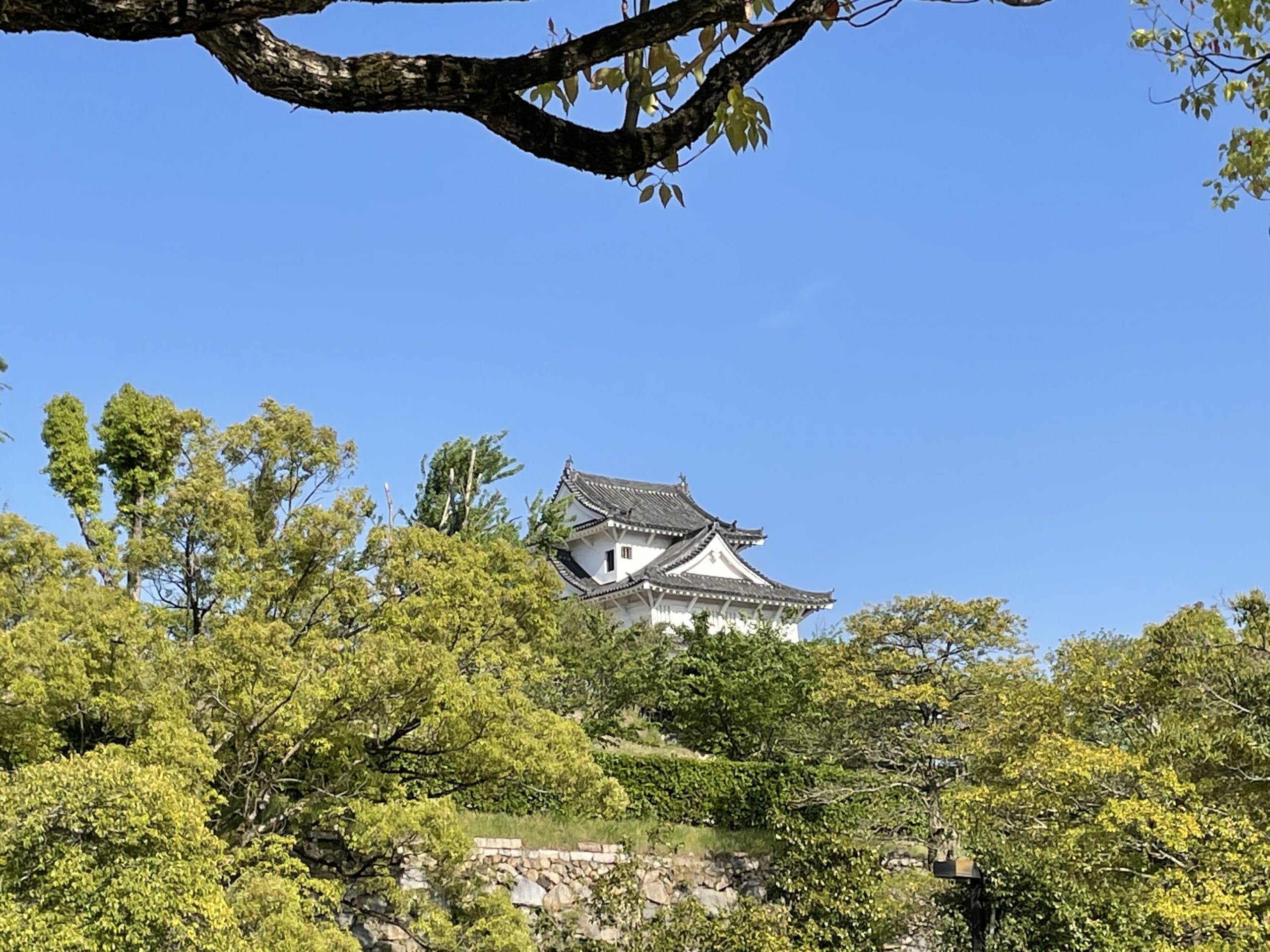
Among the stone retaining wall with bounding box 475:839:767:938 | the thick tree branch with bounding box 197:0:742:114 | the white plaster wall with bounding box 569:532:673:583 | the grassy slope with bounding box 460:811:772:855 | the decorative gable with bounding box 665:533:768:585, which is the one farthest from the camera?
the white plaster wall with bounding box 569:532:673:583

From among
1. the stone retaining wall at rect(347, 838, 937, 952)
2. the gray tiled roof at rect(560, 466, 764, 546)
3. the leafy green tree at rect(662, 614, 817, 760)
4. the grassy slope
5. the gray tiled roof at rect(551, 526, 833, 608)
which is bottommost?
the stone retaining wall at rect(347, 838, 937, 952)

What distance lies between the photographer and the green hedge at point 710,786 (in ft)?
41.7

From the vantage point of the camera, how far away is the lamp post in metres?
9.51

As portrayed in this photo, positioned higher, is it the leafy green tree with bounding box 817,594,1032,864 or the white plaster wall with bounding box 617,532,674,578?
the white plaster wall with bounding box 617,532,674,578

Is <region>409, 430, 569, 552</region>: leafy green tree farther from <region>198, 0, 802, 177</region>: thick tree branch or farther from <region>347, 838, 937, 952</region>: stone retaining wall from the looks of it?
<region>198, 0, 802, 177</region>: thick tree branch

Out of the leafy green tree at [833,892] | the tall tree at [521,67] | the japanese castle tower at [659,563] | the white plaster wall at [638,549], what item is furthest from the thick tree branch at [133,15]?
the white plaster wall at [638,549]

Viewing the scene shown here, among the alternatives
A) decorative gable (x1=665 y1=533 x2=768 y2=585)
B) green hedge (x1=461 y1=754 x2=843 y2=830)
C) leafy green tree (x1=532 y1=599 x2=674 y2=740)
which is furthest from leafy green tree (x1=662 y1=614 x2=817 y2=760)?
decorative gable (x1=665 y1=533 x2=768 y2=585)

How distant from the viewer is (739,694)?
16.1 meters

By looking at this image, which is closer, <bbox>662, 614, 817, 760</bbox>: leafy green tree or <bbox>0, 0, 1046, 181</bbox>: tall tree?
<bbox>0, 0, 1046, 181</bbox>: tall tree

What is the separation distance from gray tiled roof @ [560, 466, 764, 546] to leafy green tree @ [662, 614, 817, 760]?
319 inches

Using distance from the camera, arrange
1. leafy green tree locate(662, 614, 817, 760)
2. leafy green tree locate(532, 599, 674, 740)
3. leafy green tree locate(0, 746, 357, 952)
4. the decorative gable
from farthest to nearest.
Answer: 1. the decorative gable
2. leafy green tree locate(662, 614, 817, 760)
3. leafy green tree locate(532, 599, 674, 740)
4. leafy green tree locate(0, 746, 357, 952)

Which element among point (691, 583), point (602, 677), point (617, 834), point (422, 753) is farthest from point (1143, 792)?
point (691, 583)

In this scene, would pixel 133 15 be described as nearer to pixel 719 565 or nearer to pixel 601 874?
pixel 601 874

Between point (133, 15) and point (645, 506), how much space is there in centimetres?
2524
